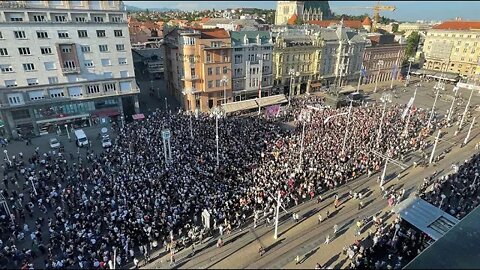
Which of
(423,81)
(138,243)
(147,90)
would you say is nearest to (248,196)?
(138,243)

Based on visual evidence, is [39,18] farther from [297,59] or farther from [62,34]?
[297,59]

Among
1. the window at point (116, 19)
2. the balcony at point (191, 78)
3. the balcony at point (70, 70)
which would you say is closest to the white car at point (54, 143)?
the balcony at point (70, 70)

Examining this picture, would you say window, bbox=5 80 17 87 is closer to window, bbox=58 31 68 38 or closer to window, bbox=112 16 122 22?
window, bbox=58 31 68 38

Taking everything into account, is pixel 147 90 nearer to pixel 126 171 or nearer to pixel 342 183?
pixel 126 171

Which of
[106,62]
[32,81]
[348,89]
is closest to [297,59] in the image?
[348,89]

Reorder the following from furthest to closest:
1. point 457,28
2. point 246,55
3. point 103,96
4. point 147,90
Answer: point 457,28 → point 147,90 → point 246,55 → point 103,96

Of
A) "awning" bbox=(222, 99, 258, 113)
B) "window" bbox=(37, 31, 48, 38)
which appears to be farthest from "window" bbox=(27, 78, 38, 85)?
"awning" bbox=(222, 99, 258, 113)
